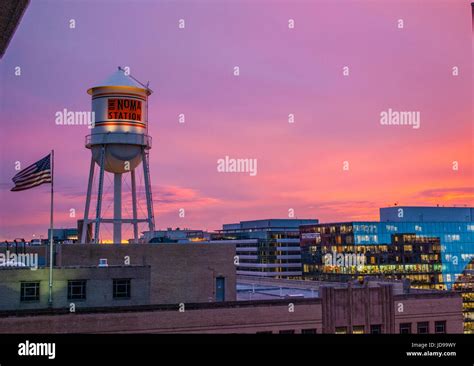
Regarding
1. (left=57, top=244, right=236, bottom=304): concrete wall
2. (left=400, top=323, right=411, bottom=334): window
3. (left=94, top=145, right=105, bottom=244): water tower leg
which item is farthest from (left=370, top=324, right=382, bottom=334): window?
(left=94, top=145, right=105, bottom=244): water tower leg

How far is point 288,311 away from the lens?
41.2m

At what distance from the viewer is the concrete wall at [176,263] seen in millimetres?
46688

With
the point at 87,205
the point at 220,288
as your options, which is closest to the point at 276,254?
the point at 220,288

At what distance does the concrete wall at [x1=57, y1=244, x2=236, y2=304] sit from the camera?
153 ft

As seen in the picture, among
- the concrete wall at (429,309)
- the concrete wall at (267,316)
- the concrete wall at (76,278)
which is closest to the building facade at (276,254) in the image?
the concrete wall at (429,309)

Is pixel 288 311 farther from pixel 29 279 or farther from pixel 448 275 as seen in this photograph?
pixel 448 275

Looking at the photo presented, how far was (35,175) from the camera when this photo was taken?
35500 mm

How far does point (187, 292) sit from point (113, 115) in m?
16.9

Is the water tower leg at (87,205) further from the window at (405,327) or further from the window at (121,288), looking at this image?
the window at (405,327)

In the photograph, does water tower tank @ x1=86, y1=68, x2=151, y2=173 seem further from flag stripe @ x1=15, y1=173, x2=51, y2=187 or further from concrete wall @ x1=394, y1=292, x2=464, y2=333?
concrete wall @ x1=394, y1=292, x2=464, y2=333

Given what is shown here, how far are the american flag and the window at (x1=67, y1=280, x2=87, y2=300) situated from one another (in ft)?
25.6

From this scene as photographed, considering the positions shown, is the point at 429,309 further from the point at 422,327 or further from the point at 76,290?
the point at 76,290

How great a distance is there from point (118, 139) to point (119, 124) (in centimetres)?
149

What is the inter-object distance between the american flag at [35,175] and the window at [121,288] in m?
9.53
